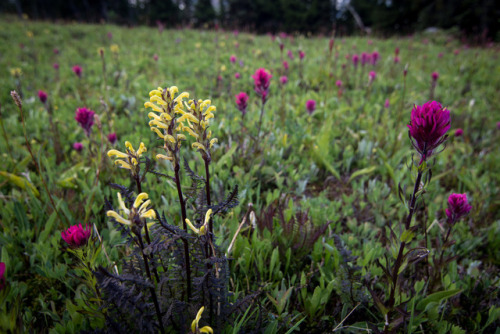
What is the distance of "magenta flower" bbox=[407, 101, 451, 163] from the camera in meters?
0.96

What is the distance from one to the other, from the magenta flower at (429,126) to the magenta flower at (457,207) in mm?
657

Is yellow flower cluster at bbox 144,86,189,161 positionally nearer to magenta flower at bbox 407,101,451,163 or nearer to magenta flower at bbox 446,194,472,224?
magenta flower at bbox 407,101,451,163

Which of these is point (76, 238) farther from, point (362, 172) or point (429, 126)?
point (362, 172)

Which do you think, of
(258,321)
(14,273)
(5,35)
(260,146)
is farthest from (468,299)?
(5,35)

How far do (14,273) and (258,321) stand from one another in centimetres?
138

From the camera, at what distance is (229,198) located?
3.18ft

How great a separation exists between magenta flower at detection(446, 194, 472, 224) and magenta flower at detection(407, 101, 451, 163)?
657 millimetres

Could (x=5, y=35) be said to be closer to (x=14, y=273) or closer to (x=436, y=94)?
(x=14, y=273)

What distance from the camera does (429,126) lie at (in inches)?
38.1

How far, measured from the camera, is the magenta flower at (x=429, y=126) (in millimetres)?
957

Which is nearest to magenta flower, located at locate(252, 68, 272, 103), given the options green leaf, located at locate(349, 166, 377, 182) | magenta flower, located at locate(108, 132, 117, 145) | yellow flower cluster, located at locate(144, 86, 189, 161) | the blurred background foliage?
green leaf, located at locate(349, 166, 377, 182)

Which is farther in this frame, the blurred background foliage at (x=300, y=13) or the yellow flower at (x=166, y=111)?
the blurred background foliage at (x=300, y=13)

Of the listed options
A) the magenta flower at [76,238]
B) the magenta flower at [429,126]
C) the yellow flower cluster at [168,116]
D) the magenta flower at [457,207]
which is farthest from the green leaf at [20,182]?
the magenta flower at [457,207]

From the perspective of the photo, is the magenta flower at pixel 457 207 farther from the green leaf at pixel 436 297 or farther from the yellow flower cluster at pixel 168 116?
the yellow flower cluster at pixel 168 116
